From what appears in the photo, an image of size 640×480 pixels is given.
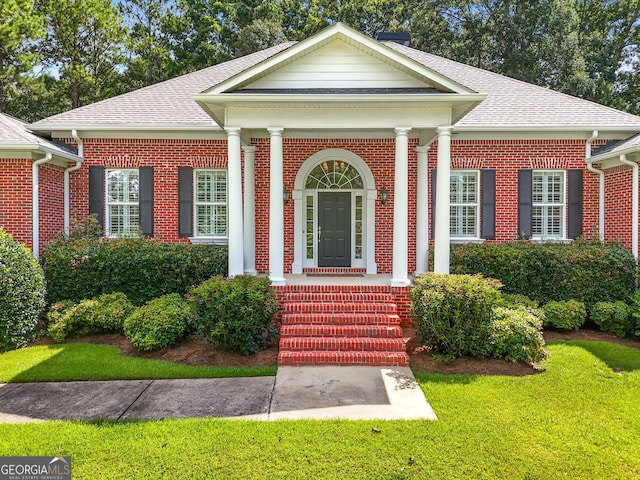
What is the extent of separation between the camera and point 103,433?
13.8 feet

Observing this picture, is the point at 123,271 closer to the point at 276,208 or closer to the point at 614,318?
the point at 276,208

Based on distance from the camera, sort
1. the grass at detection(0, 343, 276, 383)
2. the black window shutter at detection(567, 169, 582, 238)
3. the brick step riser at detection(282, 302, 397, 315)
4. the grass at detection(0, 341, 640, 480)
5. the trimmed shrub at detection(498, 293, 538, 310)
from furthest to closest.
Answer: the black window shutter at detection(567, 169, 582, 238) → the trimmed shrub at detection(498, 293, 538, 310) → the brick step riser at detection(282, 302, 397, 315) → the grass at detection(0, 343, 276, 383) → the grass at detection(0, 341, 640, 480)

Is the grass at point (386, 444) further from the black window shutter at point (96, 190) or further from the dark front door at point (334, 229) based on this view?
the black window shutter at point (96, 190)

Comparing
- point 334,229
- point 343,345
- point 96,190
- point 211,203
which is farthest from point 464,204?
point 96,190

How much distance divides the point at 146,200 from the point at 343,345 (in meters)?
6.36

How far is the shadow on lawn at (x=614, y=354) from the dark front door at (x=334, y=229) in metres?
5.13

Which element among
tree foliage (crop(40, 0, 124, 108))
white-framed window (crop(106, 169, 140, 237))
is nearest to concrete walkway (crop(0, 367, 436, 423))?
white-framed window (crop(106, 169, 140, 237))

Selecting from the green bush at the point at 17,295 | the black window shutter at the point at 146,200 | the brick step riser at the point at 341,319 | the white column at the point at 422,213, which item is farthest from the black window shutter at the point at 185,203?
the white column at the point at 422,213

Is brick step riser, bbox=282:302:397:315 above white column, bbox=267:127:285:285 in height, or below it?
below

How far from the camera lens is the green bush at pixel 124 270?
324 inches

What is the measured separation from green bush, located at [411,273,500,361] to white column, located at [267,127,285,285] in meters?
2.88

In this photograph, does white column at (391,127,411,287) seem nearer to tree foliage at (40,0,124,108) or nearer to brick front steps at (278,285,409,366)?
brick front steps at (278,285,409,366)

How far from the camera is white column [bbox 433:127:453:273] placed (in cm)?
779

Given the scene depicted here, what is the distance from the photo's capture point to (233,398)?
16.7 feet
